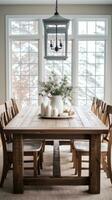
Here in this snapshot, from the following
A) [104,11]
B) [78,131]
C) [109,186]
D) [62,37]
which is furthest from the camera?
[104,11]

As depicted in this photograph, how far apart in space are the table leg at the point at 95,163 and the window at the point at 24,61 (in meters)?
3.99

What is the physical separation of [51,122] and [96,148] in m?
0.69

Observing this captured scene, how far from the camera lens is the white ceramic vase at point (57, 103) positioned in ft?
14.7

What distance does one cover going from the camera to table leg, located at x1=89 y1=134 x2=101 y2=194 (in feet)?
11.8

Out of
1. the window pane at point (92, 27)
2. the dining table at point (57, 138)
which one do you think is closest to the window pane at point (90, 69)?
the window pane at point (92, 27)

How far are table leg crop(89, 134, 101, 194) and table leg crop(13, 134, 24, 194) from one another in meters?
0.80

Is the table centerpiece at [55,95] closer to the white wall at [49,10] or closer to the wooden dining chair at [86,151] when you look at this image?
the wooden dining chair at [86,151]

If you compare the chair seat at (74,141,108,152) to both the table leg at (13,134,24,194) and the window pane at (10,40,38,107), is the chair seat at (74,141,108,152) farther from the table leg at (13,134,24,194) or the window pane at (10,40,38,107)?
the window pane at (10,40,38,107)

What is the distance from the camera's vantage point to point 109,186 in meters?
3.93

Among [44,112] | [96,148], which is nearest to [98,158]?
[96,148]

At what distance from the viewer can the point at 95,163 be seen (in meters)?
3.63

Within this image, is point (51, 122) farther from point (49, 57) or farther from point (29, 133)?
point (49, 57)

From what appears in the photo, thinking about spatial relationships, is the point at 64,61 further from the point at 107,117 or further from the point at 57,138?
the point at 57,138

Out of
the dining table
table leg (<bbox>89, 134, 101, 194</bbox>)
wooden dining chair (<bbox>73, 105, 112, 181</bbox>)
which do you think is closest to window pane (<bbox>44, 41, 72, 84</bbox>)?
wooden dining chair (<bbox>73, 105, 112, 181</bbox>)
